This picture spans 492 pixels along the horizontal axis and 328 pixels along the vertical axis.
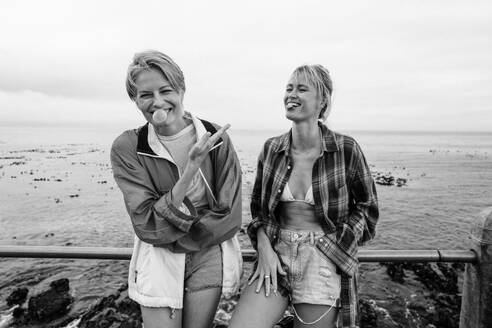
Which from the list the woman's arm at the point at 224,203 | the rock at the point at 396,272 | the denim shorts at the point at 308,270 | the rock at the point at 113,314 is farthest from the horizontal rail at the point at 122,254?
the rock at the point at 396,272

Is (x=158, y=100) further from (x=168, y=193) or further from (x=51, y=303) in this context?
(x=51, y=303)

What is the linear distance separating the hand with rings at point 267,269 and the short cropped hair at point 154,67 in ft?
5.45

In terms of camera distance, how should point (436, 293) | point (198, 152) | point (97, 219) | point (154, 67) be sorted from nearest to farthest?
point (198, 152) < point (154, 67) < point (436, 293) < point (97, 219)

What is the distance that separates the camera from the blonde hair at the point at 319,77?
3.32 meters

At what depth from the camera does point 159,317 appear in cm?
262

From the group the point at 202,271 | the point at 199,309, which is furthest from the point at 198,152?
the point at 199,309

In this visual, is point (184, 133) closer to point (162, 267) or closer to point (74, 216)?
point (162, 267)

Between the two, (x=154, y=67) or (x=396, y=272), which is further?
(x=396, y=272)

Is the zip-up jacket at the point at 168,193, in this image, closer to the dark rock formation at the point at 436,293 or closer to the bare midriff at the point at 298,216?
the bare midriff at the point at 298,216

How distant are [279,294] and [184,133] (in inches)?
67.0

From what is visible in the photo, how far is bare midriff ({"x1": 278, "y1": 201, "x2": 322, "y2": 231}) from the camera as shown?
127 inches

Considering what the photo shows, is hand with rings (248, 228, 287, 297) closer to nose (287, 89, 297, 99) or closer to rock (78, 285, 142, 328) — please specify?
nose (287, 89, 297, 99)

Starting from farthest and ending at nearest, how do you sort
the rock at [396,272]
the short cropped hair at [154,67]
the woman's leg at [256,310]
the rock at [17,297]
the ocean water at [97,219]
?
the ocean water at [97,219] → the rock at [396,272] → the rock at [17,297] → the woman's leg at [256,310] → the short cropped hair at [154,67]

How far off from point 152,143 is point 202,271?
1151 mm
